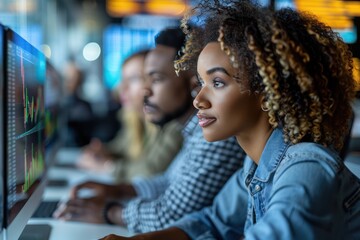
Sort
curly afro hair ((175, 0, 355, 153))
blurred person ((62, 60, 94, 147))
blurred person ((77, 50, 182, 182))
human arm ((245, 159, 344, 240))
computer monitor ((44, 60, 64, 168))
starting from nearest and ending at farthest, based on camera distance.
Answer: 1. human arm ((245, 159, 344, 240))
2. curly afro hair ((175, 0, 355, 153))
3. computer monitor ((44, 60, 64, 168))
4. blurred person ((77, 50, 182, 182))
5. blurred person ((62, 60, 94, 147))

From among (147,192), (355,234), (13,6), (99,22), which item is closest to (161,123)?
(147,192)

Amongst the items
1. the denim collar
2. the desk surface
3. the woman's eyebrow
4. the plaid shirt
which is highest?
the woman's eyebrow

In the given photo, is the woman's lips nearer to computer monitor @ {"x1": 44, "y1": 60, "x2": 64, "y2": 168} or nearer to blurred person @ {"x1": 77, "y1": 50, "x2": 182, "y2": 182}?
computer monitor @ {"x1": 44, "y1": 60, "x2": 64, "y2": 168}

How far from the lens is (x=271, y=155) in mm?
1095

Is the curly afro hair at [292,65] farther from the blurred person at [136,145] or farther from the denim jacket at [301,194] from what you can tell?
the blurred person at [136,145]

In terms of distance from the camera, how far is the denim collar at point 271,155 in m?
1.08

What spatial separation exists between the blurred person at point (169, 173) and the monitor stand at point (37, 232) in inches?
8.4

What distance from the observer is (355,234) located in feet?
3.28

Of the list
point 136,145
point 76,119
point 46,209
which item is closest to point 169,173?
point 46,209

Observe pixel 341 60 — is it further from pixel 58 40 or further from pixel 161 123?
pixel 58 40

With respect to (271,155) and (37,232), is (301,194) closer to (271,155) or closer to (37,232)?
(271,155)

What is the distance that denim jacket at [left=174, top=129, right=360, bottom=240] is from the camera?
88 cm

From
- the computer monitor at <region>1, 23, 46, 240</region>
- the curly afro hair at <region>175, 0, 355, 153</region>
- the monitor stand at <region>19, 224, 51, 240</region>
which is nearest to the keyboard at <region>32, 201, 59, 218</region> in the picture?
the monitor stand at <region>19, 224, 51, 240</region>

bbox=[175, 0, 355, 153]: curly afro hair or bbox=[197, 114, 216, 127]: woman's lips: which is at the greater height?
bbox=[175, 0, 355, 153]: curly afro hair
